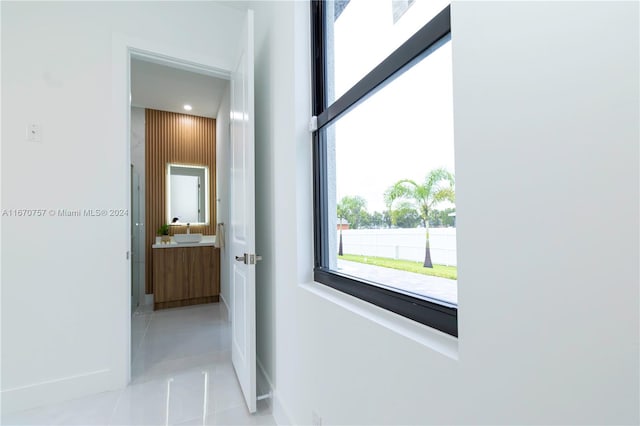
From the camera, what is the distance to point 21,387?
5.59 ft

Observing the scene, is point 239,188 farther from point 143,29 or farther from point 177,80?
point 177,80

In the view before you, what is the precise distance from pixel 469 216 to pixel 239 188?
1632mm

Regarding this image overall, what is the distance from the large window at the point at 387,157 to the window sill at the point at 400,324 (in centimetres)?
2

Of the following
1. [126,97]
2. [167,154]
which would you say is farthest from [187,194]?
[126,97]

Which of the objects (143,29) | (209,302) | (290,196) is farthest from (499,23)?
(209,302)

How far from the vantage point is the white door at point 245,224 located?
1.60 m

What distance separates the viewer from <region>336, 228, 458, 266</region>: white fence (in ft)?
2.41

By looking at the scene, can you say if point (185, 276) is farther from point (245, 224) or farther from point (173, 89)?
point (245, 224)

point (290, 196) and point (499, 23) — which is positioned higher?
point (499, 23)

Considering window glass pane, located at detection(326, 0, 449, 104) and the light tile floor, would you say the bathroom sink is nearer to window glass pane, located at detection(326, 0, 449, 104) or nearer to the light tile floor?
the light tile floor

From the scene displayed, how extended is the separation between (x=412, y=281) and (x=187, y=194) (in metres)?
4.11

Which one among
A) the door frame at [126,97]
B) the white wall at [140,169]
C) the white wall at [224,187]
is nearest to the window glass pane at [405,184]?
the door frame at [126,97]

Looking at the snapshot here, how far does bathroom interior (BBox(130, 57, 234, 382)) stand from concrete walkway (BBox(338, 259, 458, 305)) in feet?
7.58

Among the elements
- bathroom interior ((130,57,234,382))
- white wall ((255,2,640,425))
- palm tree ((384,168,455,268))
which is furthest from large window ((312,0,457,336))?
bathroom interior ((130,57,234,382))
